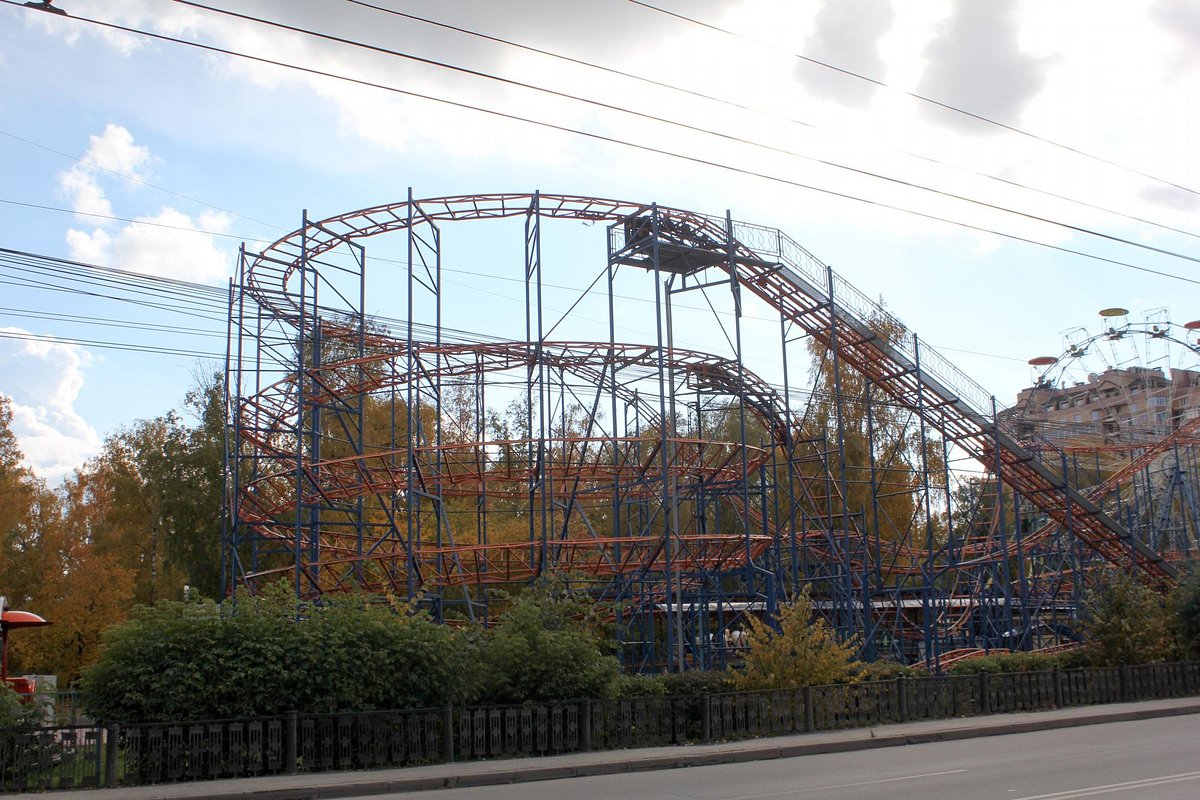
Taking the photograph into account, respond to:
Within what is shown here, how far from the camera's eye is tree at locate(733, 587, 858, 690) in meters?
21.0

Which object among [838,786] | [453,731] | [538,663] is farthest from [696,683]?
[838,786]

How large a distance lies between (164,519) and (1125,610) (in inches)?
1330

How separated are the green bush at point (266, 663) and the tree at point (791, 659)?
19.6 feet

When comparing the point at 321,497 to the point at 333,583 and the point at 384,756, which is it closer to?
the point at 333,583

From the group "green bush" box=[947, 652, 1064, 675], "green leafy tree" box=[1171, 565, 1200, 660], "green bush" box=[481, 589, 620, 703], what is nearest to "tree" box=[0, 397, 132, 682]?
"green bush" box=[481, 589, 620, 703]

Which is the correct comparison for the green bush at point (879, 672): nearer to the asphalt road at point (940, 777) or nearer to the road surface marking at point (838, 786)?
the asphalt road at point (940, 777)

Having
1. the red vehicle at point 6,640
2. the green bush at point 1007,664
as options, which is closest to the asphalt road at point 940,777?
the green bush at point 1007,664

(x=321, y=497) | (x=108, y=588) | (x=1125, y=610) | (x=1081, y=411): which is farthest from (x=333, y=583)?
(x=1081, y=411)

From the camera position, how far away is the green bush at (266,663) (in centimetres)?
1570

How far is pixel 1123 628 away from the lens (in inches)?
1072

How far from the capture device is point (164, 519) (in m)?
42.7

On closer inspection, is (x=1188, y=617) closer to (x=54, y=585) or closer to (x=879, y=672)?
(x=879, y=672)

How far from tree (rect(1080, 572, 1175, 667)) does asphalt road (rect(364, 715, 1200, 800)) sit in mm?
8807

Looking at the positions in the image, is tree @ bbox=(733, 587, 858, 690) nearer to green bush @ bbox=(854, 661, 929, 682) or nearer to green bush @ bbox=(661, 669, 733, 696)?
green bush @ bbox=(661, 669, 733, 696)
